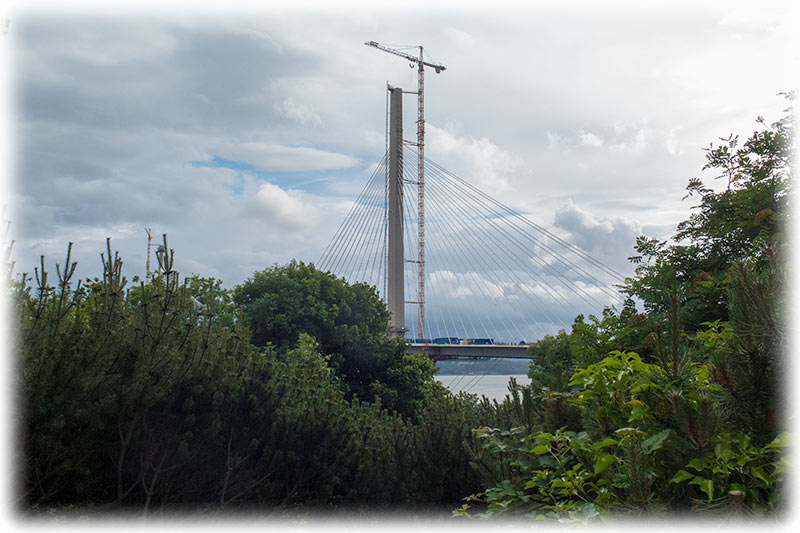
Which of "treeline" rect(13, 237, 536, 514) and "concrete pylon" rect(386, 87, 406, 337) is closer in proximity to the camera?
"treeline" rect(13, 237, 536, 514)

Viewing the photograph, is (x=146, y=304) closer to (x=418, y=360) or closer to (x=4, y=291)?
(x=4, y=291)

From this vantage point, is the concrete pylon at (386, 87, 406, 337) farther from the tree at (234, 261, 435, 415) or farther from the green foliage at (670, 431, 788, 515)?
the green foliage at (670, 431, 788, 515)

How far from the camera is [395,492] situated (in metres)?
7.73

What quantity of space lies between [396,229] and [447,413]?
22710 millimetres

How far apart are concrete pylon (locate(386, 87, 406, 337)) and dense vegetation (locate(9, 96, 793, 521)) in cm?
1984

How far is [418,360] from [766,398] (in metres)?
20.4

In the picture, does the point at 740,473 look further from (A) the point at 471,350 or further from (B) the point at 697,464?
(A) the point at 471,350

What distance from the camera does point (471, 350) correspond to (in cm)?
3919

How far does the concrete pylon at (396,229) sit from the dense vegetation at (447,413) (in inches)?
781

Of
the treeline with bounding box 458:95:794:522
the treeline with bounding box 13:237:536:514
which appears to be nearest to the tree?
the treeline with bounding box 13:237:536:514

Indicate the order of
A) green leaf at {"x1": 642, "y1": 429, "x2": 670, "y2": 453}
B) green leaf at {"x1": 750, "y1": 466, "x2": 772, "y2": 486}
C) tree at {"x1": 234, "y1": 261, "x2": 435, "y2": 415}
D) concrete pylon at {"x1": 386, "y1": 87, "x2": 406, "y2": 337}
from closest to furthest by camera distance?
1. green leaf at {"x1": 750, "y1": 466, "x2": 772, "y2": 486}
2. green leaf at {"x1": 642, "y1": 429, "x2": 670, "y2": 453}
3. tree at {"x1": 234, "y1": 261, "x2": 435, "y2": 415}
4. concrete pylon at {"x1": 386, "y1": 87, "x2": 406, "y2": 337}

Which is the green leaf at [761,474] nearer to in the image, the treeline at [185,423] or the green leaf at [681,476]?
the green leaf at [681,476]

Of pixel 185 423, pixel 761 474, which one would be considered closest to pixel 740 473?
pixel 761 474

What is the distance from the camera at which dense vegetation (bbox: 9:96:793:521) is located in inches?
76.5
